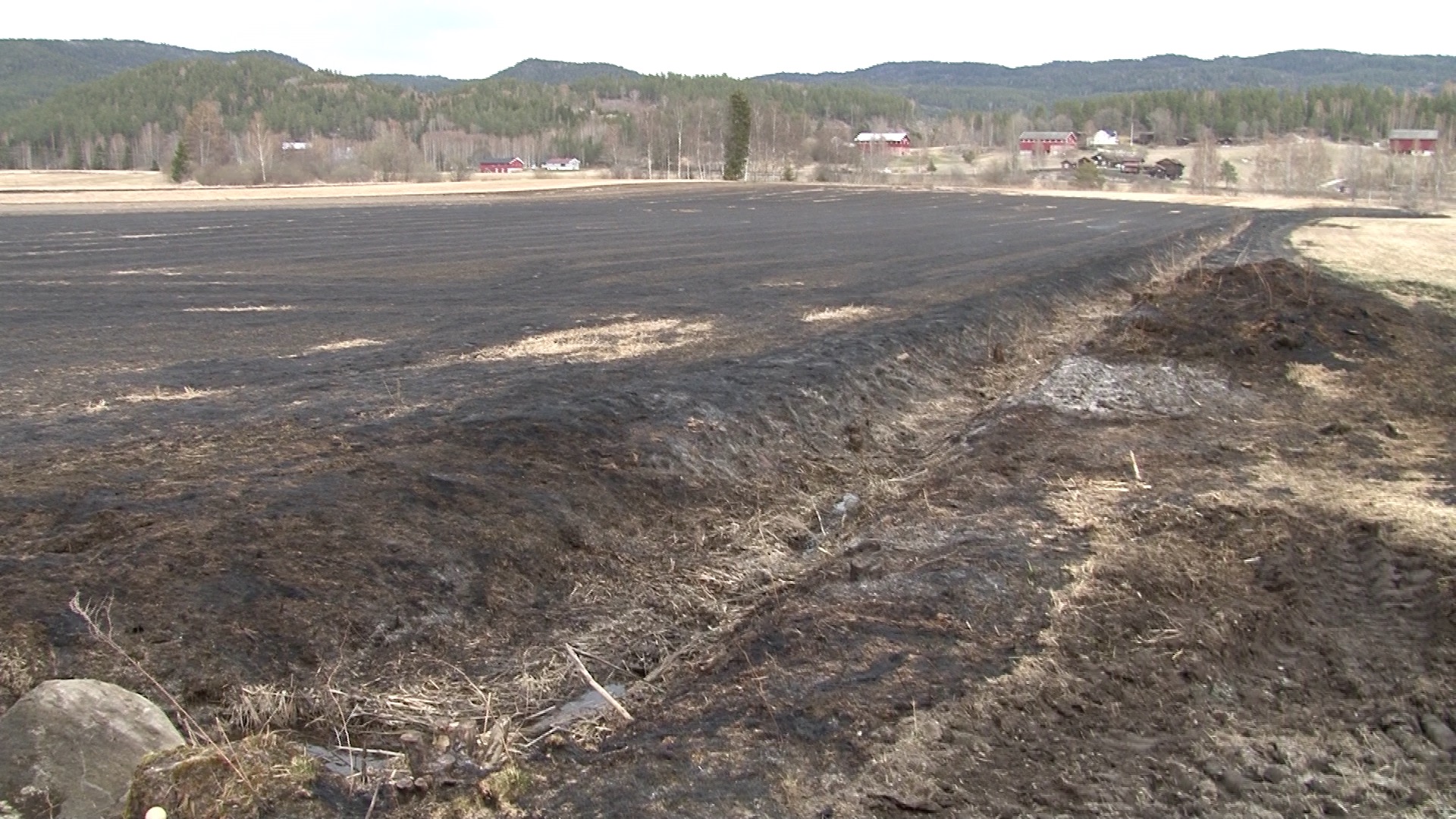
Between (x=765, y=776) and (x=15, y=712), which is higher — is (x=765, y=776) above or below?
below

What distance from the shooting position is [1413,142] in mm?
134750

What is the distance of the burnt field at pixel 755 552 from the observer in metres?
4.93

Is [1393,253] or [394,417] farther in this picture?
[1393,253]

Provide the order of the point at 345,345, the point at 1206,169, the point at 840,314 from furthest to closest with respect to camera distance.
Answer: the point at 1206,169
the point at 840,314
the point at 345,345

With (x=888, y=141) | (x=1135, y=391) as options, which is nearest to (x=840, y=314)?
(x=1135, y=391)

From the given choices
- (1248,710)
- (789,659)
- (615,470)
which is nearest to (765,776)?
(789,659)

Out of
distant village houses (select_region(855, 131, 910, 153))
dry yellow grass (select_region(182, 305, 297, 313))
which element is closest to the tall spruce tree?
distant village houses (select_region(855, 131, 910, 153))

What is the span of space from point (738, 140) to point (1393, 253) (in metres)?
71.4

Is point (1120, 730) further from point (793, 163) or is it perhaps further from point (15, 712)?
point (793, 163)

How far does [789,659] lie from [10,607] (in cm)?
408

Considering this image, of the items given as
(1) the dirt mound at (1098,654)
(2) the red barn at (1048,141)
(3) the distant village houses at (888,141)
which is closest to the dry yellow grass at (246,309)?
(1) the dirt mound at (1098,654)

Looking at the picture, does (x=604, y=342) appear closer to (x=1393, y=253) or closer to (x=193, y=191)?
(x=1393, y=253)

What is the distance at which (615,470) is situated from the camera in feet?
29.9

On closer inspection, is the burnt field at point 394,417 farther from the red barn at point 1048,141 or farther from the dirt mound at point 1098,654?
the red barn at point 1048,141
